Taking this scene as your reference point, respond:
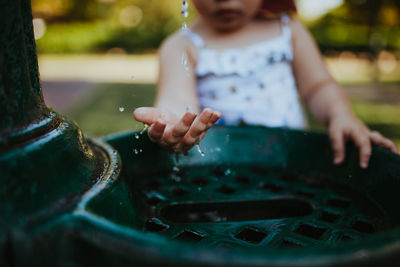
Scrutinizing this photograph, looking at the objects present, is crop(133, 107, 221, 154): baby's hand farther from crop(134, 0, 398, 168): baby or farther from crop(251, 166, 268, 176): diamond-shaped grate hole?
crop(134, 0, 398, 168): baby

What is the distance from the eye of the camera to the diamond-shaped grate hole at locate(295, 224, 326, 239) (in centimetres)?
79

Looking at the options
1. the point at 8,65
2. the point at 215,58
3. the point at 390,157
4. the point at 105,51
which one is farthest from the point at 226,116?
the point at 105,51

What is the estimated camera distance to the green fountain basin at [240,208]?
446mm

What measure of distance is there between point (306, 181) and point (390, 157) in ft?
0.84

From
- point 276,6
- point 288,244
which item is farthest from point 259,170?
point 276,6

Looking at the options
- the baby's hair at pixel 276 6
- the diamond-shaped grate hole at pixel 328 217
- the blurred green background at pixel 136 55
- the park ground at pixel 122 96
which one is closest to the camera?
the diamond-shaped grate hole at pixel 328 217

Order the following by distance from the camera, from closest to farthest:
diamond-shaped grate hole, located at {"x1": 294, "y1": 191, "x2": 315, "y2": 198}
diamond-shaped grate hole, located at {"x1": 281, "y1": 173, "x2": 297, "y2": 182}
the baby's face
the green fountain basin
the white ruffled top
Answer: the green fountain basin, diamond-shaped grate hole, located at {"x1": 294, "y1": 191, "x2": 315, "y2": 198}, diamond-shaped grate hole, located at {"x1": 281, "y1": 173, "x2": 297, "y2": 182}, the baby's face, the white ruffled top

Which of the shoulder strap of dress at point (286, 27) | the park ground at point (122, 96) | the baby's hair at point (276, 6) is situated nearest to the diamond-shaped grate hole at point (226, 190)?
the shoulder strap of dress at point (286, 27)

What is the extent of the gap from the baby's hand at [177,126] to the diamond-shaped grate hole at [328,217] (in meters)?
0.33

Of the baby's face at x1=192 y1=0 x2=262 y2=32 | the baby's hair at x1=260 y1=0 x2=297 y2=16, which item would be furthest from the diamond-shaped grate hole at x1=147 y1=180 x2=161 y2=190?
the baby's hair at x1=260 y1=0 x2=297 y2=16

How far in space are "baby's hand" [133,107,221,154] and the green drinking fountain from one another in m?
0.10

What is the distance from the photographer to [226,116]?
1543mm

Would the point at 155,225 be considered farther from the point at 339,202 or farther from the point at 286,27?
the point at 286,27

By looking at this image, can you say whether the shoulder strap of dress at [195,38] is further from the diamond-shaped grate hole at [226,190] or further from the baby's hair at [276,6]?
the diamond-shaped grate hole at [226,190]
